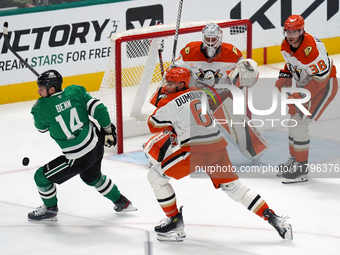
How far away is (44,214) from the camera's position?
393 cm

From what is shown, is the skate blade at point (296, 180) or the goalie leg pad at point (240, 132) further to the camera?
the goalie leg pad at point (240, 132)

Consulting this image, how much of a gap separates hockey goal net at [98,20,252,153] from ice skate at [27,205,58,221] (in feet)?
5.05

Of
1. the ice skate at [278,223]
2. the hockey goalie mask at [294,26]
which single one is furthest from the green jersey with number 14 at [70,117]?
the hockey goalie mask at [294,26]

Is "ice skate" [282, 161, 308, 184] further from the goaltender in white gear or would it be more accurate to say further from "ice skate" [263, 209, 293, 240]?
"ice skate" [263, 209, 293, 240]

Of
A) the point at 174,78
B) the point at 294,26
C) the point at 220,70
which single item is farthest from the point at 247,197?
the point at 220,70

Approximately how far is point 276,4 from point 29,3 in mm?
3284

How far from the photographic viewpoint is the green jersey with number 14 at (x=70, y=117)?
370 centimetres

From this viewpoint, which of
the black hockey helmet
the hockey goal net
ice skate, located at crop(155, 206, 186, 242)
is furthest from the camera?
the hockey goal net

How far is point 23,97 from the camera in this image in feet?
23.5

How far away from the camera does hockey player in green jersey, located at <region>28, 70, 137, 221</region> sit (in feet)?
12.1

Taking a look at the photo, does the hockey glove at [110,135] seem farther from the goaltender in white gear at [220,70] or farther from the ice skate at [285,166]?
the ice skate at [285,166]

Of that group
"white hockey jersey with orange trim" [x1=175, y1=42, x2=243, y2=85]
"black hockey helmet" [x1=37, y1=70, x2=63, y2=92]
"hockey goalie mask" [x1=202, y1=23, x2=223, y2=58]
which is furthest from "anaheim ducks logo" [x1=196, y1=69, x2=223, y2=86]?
"black hockey helmet" [x1=37, y1=70, x2=63, y2=92]

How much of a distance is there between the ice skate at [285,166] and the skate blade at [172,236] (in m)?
1.45

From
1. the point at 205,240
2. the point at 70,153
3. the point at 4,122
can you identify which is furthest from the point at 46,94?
the point at 4,122
